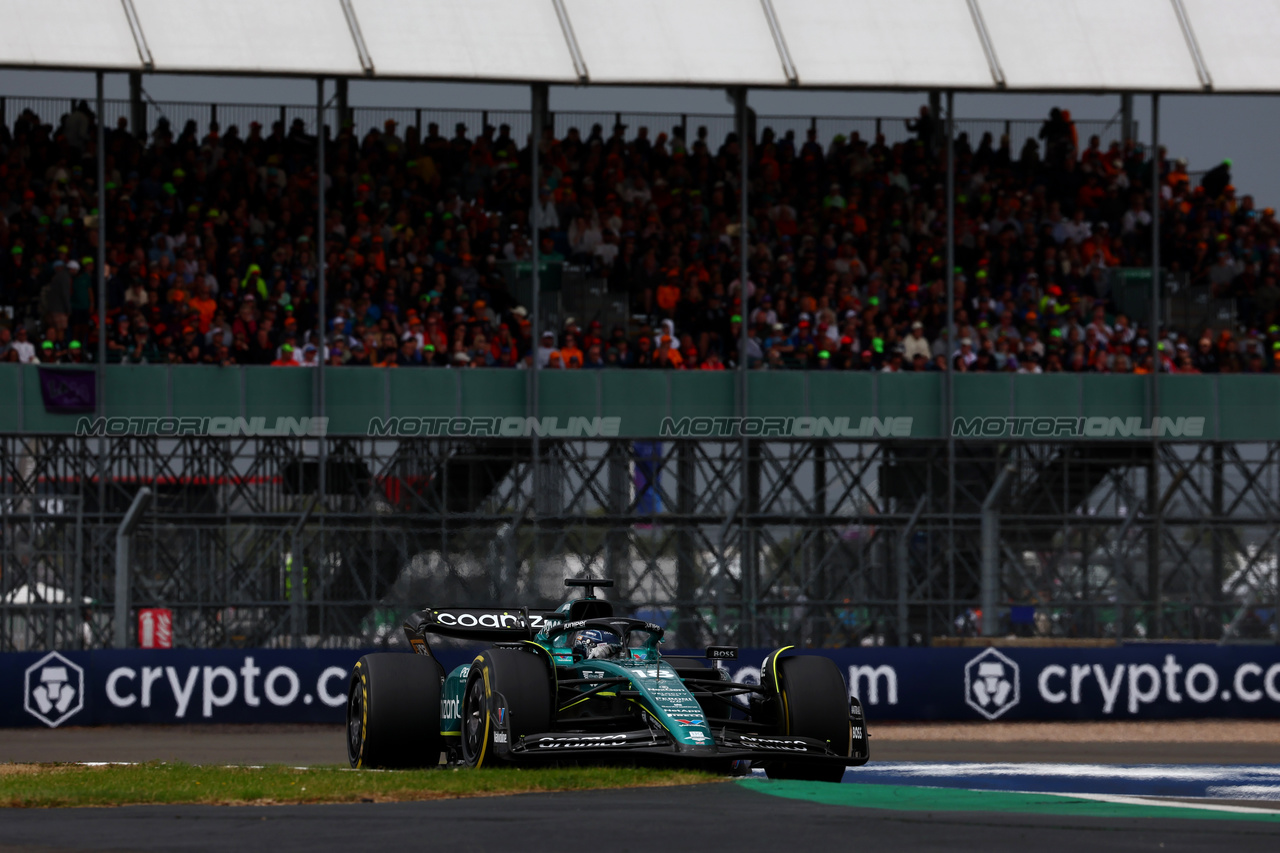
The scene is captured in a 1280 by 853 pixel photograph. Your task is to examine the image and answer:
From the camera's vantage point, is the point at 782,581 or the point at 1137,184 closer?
the point at 782,581

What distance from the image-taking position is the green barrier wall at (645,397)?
2659cm

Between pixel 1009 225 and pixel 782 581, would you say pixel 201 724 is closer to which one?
pixel 782 581

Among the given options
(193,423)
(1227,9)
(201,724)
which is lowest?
(201,724)

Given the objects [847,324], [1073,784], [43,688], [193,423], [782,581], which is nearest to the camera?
[1073,784]

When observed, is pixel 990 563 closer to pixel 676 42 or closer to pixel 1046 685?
pixel 1046 685

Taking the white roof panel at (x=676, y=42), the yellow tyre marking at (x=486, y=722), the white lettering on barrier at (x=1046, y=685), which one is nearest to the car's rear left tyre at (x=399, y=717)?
the yellow tyre marking at (x=486, y=722)

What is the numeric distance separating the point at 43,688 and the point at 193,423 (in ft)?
25.0

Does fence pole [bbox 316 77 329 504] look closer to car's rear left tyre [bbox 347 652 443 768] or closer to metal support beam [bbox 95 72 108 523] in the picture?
metal support beam [bbox 95 72 108 523]

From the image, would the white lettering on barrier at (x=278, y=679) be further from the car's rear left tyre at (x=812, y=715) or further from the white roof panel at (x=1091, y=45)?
the white roof panel at (x=1091, y=45)

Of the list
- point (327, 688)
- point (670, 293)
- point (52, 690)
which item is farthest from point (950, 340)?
point (52, 690)

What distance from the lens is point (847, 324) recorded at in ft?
93.1

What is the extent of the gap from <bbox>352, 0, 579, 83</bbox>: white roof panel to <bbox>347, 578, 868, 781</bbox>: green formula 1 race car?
1411 centimetres

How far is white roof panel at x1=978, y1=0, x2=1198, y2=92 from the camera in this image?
28109 millimetres

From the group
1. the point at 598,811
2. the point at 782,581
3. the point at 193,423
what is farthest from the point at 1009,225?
the point at 598,811
